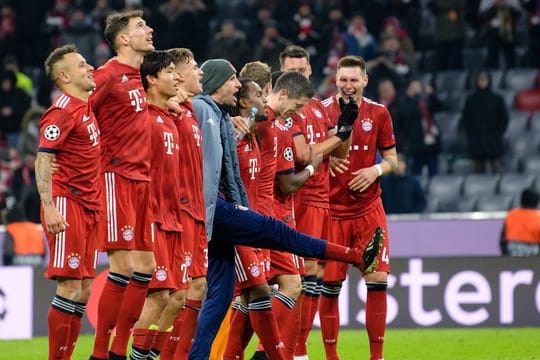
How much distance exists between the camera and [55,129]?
9625 millimetres

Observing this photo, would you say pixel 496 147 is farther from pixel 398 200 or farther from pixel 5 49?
pixel 5 49

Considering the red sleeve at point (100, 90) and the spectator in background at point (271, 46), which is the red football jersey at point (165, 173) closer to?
the red sleeve at point (100, 90)

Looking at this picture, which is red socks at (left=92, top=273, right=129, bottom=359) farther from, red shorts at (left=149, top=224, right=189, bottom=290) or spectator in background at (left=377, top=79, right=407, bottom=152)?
spectator in background at (left=377, top=79, right=407, bottom=152)

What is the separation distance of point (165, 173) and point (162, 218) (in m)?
0.36

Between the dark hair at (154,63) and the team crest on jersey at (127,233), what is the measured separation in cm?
110

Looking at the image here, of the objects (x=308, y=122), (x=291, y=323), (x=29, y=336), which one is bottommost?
(x=29, y=336)

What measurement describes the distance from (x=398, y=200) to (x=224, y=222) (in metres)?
9.60

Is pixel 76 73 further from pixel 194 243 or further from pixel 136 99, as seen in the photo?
pixel 194 243

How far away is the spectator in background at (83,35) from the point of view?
24250 millimetres

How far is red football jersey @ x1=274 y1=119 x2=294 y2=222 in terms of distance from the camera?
36.9 ft

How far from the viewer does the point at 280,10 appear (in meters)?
24.0

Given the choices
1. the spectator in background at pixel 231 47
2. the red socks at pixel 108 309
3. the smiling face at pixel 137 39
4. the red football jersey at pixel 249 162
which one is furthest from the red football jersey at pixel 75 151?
the spectator in background at pixel 231 47

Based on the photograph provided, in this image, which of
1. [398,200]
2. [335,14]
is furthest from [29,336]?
[335,14]

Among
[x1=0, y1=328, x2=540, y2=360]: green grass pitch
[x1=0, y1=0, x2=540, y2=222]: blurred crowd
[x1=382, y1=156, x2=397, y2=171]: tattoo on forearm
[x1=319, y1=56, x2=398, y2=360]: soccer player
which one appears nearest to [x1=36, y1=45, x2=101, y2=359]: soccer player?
[x1=319, y1=56, x2=398, y2=360]: soccer player
